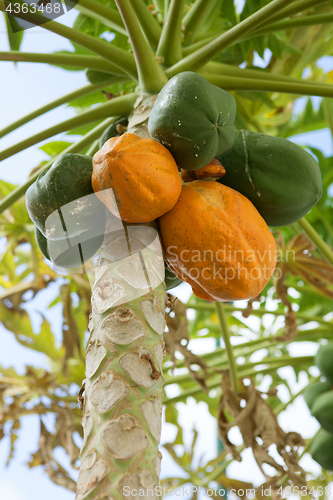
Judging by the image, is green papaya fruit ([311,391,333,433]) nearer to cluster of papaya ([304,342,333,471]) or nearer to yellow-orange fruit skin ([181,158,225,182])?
cluster of papaya ([304,342,333,471])

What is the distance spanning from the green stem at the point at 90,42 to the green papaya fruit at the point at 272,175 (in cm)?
34

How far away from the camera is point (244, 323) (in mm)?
2492

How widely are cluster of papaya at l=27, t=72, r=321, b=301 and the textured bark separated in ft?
0.19

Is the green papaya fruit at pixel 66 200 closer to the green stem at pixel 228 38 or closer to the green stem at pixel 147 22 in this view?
the green stem at pixel 228 38

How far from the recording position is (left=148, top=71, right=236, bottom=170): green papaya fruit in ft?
2.35

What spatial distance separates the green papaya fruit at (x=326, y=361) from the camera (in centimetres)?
173

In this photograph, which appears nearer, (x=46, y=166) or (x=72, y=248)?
(x=72, y=248)

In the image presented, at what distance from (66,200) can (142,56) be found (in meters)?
0.35

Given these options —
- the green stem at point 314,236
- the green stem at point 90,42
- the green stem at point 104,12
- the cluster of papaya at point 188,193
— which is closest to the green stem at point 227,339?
the green stem at point 314,236

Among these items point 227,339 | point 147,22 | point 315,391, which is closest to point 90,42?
point 147,22

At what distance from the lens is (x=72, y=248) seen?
2.67 ft

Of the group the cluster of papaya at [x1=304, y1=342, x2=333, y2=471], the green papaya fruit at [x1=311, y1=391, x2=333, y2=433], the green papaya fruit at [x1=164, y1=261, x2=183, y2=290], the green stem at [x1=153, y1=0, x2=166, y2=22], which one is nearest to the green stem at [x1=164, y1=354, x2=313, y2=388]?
the cluster of papaya at [x1=304, y1=342, x2=333, y2=471]

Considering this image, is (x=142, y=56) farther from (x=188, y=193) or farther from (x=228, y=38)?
(x=188, y=193)

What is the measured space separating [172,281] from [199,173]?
0.25 meters
